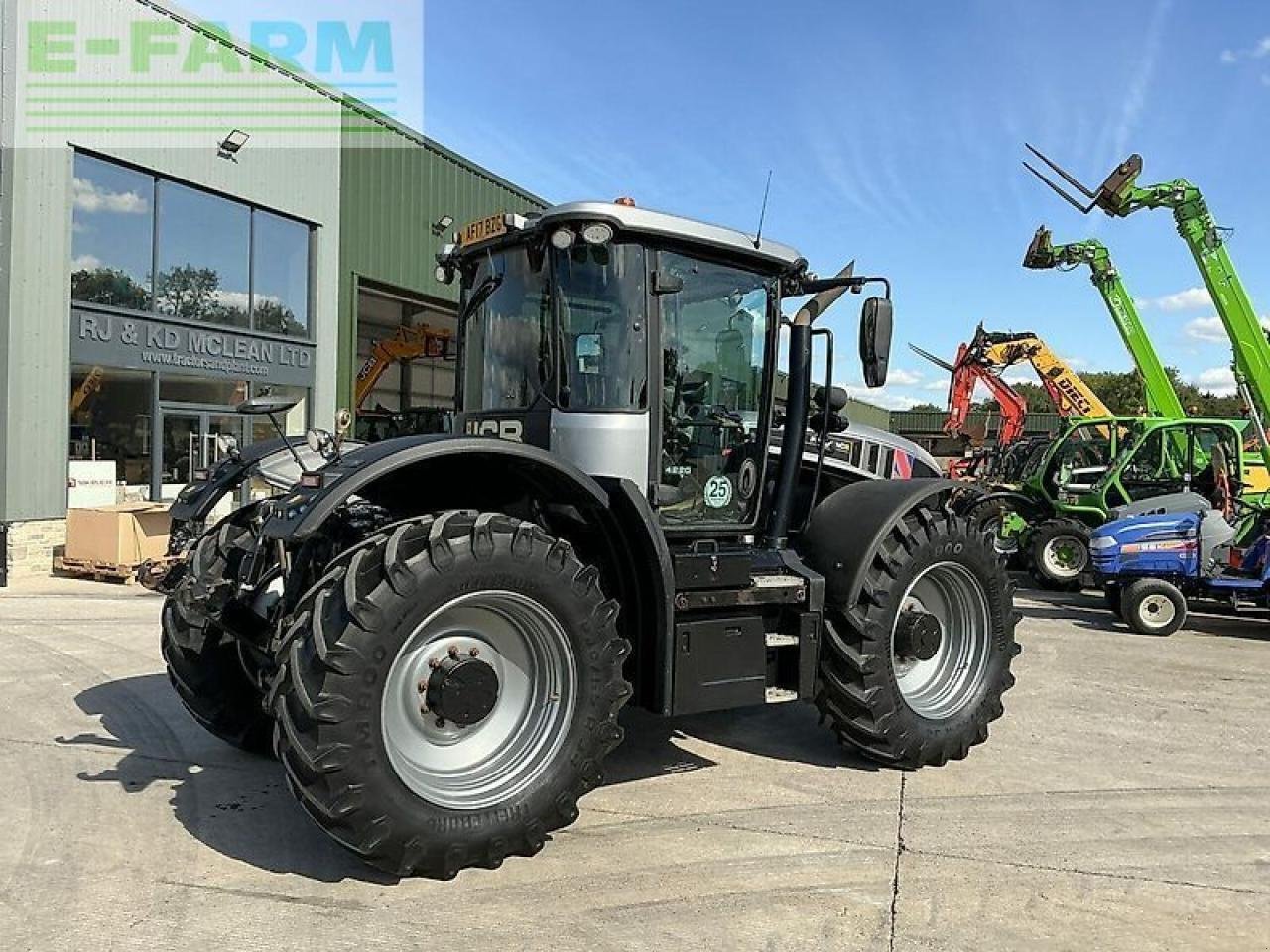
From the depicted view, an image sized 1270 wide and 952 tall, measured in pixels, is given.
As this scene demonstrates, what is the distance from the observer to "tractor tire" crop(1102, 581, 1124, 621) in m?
9.64

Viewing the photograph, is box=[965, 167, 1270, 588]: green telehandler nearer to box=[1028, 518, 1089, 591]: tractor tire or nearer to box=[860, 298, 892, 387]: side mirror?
box=[1028, 518, 1089, 591]: tractor tire

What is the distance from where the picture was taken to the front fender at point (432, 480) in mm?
3619

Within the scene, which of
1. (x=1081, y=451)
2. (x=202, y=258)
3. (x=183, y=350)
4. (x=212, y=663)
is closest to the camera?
(x=212, y=663)

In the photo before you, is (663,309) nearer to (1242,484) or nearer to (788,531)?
(788,531)

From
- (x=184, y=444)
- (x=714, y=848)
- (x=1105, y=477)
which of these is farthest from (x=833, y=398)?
(x=184, y=444)

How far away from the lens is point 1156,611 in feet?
31.2

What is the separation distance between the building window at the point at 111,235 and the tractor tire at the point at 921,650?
10792 mm

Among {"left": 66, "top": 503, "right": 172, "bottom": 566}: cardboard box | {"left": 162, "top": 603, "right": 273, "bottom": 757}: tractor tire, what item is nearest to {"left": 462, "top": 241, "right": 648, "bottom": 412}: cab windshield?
{"left": 162, "top": 603, "right": 273, "bottom": 757}: tractor tire

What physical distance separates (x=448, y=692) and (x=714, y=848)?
122cm

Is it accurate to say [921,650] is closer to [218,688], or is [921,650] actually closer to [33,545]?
[218,688]

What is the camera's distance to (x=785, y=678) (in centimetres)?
478

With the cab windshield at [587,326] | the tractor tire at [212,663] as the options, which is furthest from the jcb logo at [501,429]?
the tractor tire at [212,663]

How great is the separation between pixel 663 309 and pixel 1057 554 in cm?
976

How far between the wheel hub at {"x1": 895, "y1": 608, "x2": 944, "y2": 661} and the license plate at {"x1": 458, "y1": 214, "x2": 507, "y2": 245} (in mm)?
2666
